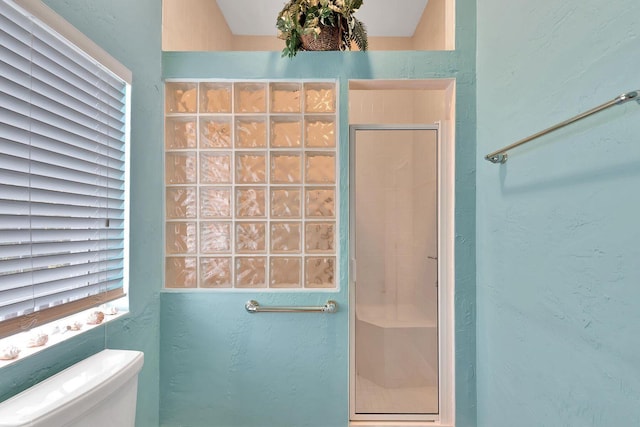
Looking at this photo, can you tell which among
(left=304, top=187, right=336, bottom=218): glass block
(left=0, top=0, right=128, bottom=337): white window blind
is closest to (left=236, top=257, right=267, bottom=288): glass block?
(left=304, top=187, right=336, bottom=218): glass block

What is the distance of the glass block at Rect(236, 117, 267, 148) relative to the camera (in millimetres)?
1824

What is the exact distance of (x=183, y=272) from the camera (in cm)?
180

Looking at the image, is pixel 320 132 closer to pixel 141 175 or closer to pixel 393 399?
pixel 141 175

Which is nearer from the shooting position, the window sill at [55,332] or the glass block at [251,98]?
the window sill at [55,332]

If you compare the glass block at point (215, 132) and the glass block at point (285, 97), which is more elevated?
the glass block at point (285, 97)

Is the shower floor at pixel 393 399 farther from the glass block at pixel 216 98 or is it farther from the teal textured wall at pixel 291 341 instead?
the glass block at pixel 216 98

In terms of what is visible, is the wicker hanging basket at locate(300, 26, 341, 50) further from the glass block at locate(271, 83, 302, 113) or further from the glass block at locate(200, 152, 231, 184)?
the glass block at locate(200, 152, 231, 184)

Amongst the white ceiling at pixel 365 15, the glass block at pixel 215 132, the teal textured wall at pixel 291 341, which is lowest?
the teal textured wall at pixel 291 341

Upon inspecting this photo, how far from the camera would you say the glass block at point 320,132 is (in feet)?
5.95

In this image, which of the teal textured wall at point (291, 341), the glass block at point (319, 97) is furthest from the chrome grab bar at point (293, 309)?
the glass block at point (319, 97)

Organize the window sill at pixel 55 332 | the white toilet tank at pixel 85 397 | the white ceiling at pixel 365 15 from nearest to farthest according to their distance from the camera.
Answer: the white toilet tank at pixel 85 397 → the window sill at pixel 55 332 → the white ceiling at pixel 365 15

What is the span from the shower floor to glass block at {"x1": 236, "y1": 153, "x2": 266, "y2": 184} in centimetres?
110

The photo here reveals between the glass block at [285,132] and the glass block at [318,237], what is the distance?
1.33 feet

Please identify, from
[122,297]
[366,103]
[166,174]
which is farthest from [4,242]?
[366,103]
